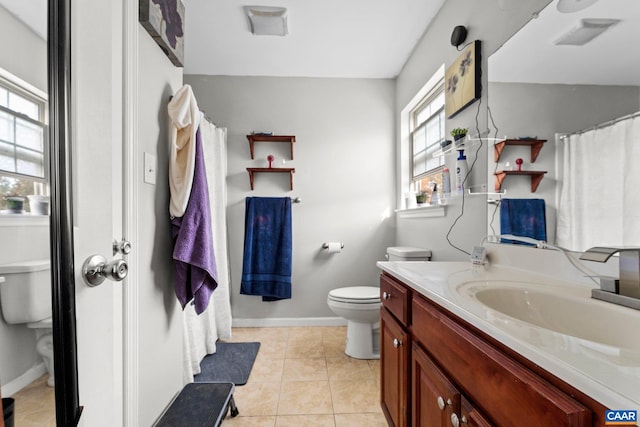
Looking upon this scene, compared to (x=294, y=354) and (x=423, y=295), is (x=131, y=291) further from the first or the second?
(x=294, y=354)

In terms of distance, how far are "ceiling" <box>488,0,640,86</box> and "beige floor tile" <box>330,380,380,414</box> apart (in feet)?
5.57

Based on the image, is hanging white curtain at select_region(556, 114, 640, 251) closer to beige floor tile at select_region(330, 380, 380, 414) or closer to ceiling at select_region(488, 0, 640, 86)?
ceiling at select_region(488, 0, 640, 86)

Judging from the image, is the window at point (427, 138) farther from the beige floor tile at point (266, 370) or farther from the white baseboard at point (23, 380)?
the white baseboard at point (23, 380)

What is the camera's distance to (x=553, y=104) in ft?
3.29

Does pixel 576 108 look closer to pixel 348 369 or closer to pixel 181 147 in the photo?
pixel 181 147

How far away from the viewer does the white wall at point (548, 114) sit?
0.85 meters

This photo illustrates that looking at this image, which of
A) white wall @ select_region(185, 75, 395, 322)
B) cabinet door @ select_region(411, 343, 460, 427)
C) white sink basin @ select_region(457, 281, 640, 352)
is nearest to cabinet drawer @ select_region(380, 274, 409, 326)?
cabinet door @ select_region(411, 343, 460, 427)

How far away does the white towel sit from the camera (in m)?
1.32

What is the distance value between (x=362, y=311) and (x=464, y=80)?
1.52m

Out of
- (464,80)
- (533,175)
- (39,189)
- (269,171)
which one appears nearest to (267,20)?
(269,171)

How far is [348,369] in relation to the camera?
6.33 feet

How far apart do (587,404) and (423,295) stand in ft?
1.76

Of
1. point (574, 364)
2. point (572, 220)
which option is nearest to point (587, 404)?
point (574, 364)

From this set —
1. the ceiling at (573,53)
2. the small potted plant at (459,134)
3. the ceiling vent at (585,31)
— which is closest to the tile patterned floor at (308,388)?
the small potted plant at (459,134)
